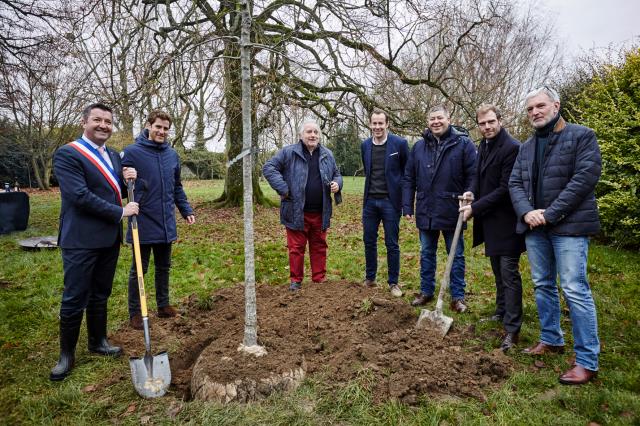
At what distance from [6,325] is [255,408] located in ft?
11.7

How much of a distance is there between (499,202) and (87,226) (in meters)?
3.84

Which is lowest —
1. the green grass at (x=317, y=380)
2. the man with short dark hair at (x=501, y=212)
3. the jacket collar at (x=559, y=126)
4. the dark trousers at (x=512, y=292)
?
the green grass at (x=317, y=380)

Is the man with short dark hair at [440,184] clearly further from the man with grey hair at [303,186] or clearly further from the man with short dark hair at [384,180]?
the man with grey hair at [303,186]

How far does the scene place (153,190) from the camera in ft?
14.4

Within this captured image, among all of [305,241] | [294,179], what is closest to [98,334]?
[305,241]

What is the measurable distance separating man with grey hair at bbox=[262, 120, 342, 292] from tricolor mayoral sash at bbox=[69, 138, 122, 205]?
174cm

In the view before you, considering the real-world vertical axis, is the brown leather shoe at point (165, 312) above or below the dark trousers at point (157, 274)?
below

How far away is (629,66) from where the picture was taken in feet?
22.9

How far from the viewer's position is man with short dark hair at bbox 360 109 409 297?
515 centimetres

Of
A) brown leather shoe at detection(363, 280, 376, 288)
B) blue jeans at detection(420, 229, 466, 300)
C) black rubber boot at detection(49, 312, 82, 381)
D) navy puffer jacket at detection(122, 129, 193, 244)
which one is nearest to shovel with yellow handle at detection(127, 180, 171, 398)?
black rubber boot at detection(49, 312, 82, 381)

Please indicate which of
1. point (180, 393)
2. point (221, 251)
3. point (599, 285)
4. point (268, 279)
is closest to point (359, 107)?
point (221, 251)

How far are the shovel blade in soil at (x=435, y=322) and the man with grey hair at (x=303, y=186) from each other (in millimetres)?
1667

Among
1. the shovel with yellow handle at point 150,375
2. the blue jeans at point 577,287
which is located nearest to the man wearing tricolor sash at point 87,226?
the shovel with yellow handle at point 150,375

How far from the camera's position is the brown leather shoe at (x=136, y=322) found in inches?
175
